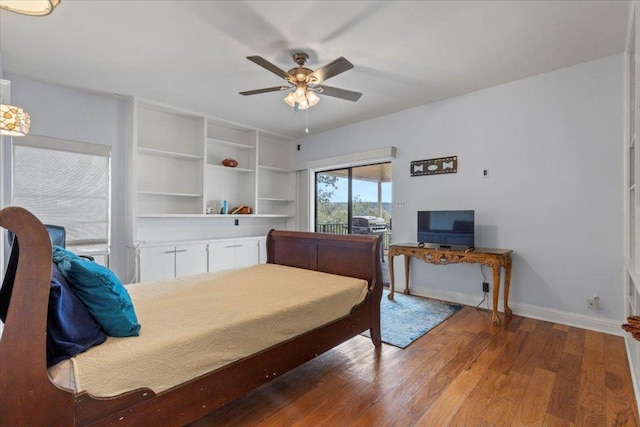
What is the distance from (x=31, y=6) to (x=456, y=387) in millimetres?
2957

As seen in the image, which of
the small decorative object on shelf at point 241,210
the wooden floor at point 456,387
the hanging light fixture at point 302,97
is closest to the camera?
the wooden floor at point 456,387

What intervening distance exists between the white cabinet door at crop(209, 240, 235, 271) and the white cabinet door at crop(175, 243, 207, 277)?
114 millimetres

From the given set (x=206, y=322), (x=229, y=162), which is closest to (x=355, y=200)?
(x=229, y=162)

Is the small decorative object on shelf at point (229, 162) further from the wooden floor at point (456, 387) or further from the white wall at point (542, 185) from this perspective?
the wooden floor at point (456, 387)

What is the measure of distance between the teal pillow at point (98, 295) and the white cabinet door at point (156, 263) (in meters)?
2.72

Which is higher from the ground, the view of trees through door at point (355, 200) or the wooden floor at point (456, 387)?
the view of trees through door at point (355, 200)

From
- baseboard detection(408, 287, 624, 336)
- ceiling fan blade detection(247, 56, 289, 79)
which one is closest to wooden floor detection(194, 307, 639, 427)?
baseboard detection(408, 287, 624, 336)

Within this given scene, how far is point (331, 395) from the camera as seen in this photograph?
193 centimetres

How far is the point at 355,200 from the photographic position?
5.23 m

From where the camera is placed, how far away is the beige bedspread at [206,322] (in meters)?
1.22

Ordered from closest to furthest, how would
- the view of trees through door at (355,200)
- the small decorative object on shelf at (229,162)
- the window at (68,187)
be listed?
the window at (68,187) → the view of trees through door at (355,200) → the small decorative object on shelf at (229,162)

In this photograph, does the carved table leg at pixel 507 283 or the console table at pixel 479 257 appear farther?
the carved table leg at pixel 507 283

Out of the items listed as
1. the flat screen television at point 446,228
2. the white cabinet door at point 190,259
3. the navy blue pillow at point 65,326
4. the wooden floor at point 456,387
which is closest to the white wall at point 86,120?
the white cabinet door at point 190,259

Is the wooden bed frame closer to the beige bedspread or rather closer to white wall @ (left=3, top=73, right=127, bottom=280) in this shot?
the beige bedspread
